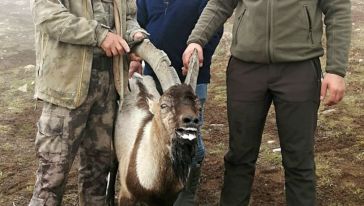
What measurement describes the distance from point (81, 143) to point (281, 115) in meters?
1.78

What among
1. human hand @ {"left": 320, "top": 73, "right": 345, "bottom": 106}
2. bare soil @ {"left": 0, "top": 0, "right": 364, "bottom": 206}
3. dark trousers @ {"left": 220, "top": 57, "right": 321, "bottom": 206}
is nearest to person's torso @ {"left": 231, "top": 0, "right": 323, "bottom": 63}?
dark trousers @ {"left": 220, "top": 57, "right": 321, "bottom": 206}

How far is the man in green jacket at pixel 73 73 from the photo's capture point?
393 cm

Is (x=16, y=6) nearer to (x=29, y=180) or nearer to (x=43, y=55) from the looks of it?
(x=29, y=180)

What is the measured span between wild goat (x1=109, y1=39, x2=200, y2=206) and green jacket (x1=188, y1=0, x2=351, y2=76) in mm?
530

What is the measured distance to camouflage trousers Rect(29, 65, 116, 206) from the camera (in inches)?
164

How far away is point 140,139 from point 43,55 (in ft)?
3.58

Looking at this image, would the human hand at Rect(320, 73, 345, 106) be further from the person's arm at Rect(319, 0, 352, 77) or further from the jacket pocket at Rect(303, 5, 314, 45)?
the jacket pocket at Rect(303, 5, 314, 45)

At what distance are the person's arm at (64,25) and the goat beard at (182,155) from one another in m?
1.00

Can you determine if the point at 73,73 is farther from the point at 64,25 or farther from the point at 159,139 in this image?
the point at 159,139

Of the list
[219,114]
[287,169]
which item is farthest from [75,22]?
[219,114]

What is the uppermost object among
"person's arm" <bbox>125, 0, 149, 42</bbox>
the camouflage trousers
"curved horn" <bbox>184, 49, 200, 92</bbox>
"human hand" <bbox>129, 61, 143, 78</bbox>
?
"person's arm" <bbox>125, 0, 149, 42</bbox>

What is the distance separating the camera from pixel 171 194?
4.29m

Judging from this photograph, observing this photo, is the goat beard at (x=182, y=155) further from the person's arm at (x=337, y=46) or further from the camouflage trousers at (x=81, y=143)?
the person's arm at (x=337, y=46)

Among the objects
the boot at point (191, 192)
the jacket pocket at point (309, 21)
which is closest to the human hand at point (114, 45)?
the jacket pocket at point (309, 21)
